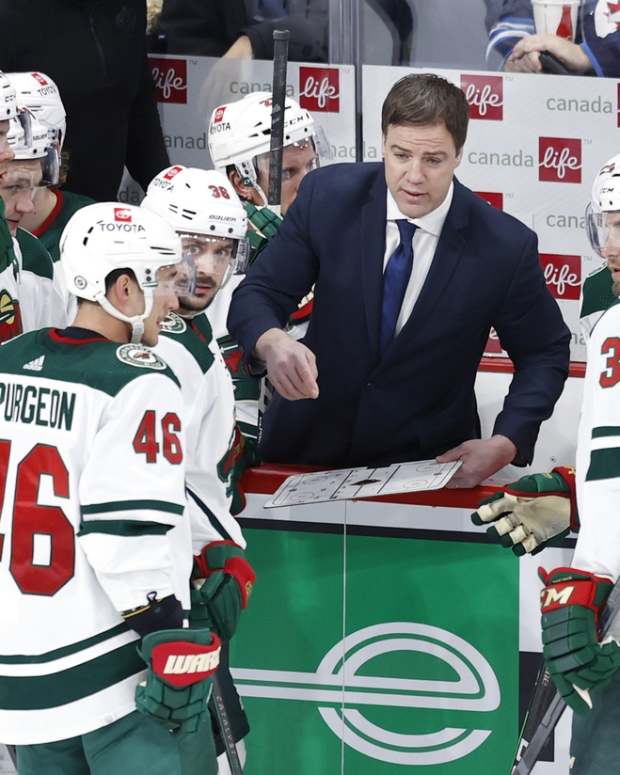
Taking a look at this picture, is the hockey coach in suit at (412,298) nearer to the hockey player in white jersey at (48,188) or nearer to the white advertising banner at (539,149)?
the hockey player in white jersey at (48,188)

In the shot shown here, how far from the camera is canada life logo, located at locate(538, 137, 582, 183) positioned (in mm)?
5566

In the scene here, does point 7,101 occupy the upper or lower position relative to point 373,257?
upper

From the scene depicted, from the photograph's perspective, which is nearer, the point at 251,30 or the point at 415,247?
the point at 415,247

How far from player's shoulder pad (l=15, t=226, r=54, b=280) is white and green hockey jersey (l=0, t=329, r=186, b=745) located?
3.12 ft

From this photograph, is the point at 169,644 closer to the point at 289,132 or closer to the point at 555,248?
the point at 289,132

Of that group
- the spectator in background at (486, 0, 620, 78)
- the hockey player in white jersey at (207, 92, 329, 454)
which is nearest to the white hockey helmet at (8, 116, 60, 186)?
the hockey player in white jersey at (207, 92, 329, 454)

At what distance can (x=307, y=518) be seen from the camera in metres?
3.65

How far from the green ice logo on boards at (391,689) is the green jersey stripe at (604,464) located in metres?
0.99

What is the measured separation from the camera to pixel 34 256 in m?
3.74

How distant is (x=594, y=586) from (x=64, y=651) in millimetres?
951

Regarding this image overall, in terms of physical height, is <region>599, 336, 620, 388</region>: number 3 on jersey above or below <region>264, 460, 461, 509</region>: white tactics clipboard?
above

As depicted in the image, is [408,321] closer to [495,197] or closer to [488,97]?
[495,197]

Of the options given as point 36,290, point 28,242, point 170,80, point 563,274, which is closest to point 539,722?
point 36,290

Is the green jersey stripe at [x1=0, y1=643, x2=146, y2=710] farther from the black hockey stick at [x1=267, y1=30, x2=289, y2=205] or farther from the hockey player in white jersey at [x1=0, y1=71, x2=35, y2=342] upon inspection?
the black hockey stick at [x1=267, y1=30, x2=289, y2=205]
